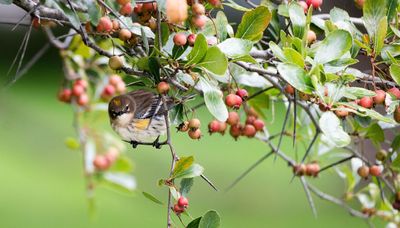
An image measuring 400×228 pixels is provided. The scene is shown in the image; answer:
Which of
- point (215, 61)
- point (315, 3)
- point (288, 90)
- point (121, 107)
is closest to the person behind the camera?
point (215, 61)

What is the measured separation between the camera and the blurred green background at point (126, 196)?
4250 mm

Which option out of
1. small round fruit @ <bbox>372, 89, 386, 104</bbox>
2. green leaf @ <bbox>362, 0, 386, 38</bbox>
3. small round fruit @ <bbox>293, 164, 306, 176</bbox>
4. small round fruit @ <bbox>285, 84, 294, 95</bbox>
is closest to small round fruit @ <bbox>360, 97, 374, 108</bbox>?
small round fruit @ <bbox>372, 89, 386, 104</bbox>

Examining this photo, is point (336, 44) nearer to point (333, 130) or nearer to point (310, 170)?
point (333, 130)

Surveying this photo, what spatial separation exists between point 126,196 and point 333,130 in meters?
3.66

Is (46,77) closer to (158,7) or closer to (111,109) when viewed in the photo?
(111,109)

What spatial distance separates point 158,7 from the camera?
3.89 feet

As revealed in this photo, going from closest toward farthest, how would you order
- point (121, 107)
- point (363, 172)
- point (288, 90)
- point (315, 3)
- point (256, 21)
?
point (256, 21), point (315, 3), point (288, 90), point (121, 107), point (363, 172)

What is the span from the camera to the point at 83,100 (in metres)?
2.27

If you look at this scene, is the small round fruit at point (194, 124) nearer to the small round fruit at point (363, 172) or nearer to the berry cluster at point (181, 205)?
the berry cluster at point (181, 205)

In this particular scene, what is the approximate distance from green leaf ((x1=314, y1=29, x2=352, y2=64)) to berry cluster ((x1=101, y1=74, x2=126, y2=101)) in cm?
111

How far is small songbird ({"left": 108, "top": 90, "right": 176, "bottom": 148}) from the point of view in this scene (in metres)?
1.51

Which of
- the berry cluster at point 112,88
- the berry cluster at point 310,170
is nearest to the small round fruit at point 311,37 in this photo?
the berry cluster at point 310,170

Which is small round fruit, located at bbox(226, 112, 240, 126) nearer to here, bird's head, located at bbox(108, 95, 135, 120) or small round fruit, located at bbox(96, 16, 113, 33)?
bird's head, located at bbox(108, 95, 135, 120)

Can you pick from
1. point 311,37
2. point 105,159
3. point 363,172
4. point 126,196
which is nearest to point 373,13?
point 311,37
